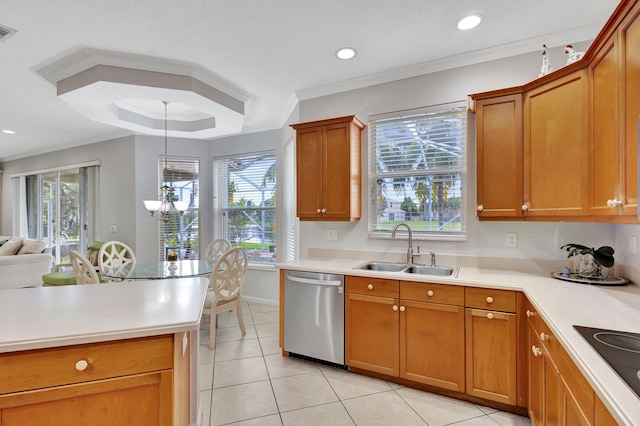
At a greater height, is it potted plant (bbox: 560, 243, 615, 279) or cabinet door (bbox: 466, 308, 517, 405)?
potted plant (bbox: 560, 243, 615, 279)

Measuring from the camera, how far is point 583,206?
185 centimetres

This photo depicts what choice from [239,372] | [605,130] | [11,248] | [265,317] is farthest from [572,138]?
[11,248]

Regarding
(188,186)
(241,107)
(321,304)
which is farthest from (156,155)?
(321,304)

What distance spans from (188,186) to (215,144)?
2.67 ft

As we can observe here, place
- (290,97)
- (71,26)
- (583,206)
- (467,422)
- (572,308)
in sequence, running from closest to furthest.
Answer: (572,308)
(583,206)
(467,422)
(71,26)
(290,97)

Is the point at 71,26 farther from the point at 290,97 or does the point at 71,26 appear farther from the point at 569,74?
the point at 569,74

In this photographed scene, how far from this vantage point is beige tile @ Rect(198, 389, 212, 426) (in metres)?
2.01

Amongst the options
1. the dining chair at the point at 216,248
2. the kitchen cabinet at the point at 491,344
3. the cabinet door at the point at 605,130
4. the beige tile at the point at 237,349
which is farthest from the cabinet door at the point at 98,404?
the dining chair at the point at 216,248

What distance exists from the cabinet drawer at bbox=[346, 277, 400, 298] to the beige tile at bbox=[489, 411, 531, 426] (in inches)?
37.7

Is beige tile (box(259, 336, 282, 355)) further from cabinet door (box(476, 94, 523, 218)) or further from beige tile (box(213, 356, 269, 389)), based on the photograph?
cabinet door (box(476, 94, 523, 218))

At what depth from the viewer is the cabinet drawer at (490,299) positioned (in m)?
1.99

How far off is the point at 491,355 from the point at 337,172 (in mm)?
1840

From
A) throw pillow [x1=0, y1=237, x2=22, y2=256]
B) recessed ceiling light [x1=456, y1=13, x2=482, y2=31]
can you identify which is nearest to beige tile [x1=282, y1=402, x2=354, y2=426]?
recessed ceiling light [x1=456, y1=13, x2=482, y2=31]

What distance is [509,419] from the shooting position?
2002mm
